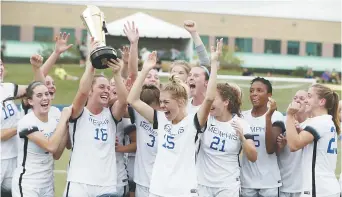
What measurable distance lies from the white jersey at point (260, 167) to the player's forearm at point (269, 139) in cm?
7

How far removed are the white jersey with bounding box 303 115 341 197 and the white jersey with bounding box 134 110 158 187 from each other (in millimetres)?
1400

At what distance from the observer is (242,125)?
5.09m

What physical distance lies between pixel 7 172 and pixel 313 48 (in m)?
34.5

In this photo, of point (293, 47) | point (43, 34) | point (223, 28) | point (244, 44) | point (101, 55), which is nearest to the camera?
point (101, 55)

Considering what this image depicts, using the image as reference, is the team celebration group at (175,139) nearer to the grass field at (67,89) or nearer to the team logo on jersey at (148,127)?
the team logo on jersey at (148,127)

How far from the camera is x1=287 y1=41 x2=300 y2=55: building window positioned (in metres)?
37.9

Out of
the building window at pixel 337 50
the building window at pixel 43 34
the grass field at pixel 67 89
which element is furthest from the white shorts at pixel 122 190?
the building window at pixel 337 50

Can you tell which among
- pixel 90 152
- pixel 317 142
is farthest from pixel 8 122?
pixel 317 142

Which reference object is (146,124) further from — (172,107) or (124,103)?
(172,107)

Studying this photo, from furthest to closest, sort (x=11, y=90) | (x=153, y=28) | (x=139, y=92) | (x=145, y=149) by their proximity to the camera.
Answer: (x=153, y=28)
(x=11, y=90)
(x=145, y=149)
(x=139, y=92)

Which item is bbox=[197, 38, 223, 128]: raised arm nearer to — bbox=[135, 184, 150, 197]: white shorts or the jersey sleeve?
bbox=[135, 184, 150, 197]: white shorts

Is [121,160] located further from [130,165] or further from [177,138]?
[177,138]

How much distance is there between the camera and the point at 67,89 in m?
21.3

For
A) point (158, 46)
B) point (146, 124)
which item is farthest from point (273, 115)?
point (158, 46)
